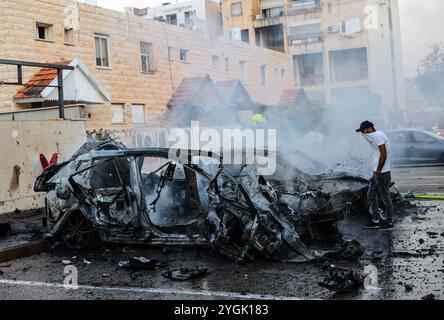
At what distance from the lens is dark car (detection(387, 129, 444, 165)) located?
15.8 m

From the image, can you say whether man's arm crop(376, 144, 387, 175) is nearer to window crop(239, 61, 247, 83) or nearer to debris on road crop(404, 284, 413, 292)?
debris on road crop(404, 284, 413, 292)

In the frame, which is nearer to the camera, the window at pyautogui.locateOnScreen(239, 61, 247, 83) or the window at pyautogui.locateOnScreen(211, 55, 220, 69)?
the window at pyautogui.locateOnScreen(211, 55, 220, 69)

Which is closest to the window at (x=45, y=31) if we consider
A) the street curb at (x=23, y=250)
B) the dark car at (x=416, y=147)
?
the street curb at (x=23, y=250)

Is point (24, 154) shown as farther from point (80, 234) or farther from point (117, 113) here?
point (117, 113)

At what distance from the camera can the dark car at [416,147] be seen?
15781mm

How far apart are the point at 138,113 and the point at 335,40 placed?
10836 millimetres

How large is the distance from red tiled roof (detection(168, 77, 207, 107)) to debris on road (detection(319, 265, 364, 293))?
16.8 metres

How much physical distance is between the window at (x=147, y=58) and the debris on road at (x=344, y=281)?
1737cm

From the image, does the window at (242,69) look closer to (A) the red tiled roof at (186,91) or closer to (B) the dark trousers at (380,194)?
(A) the red tiled roof at (186,91)

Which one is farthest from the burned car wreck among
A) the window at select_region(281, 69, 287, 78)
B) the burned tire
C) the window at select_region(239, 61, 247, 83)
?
the window at select_region(281, 69, 287, 78)

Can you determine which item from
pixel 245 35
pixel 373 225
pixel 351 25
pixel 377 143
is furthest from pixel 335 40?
pixel 373 225
